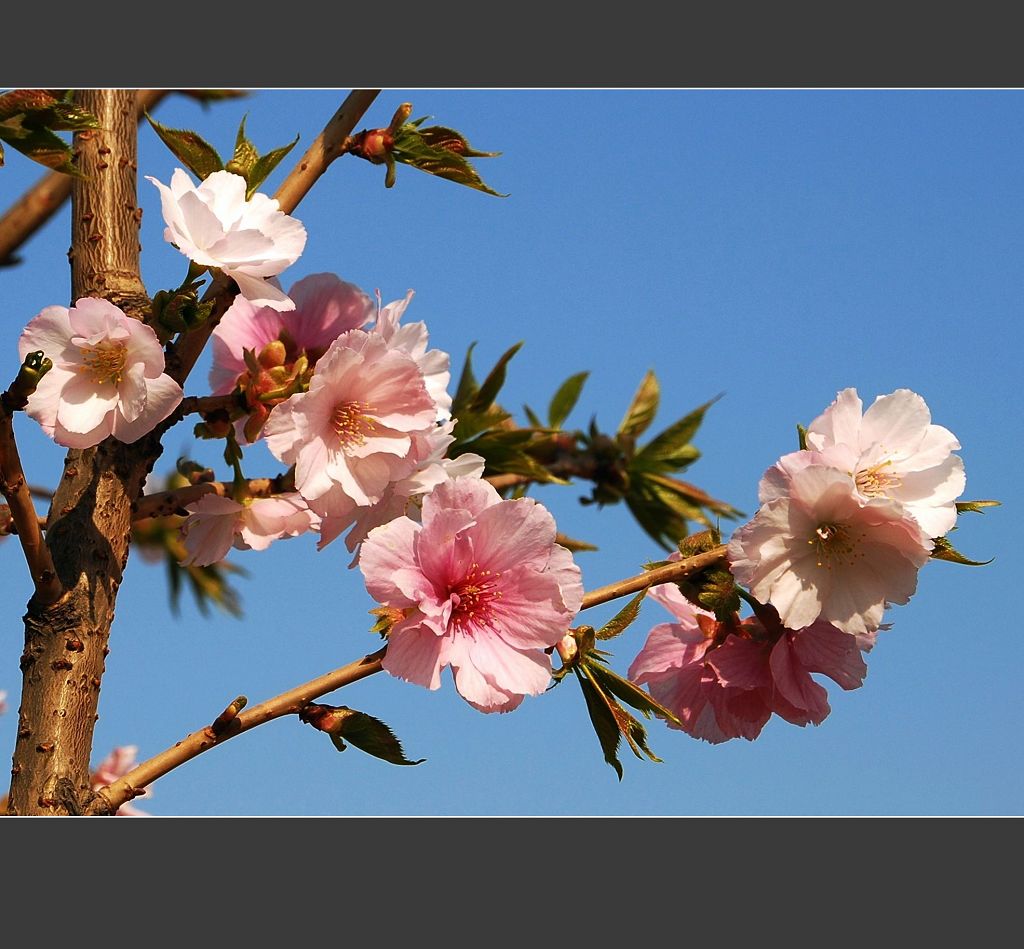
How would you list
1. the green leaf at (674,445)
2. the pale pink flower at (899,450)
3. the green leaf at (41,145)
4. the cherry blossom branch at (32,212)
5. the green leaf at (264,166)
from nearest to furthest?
the green leaf at (41,145), the pale pink flower at (899,450), the green leaf at (264,166), the cherry blossom branch at (32,212), the green leaf at (674,445)

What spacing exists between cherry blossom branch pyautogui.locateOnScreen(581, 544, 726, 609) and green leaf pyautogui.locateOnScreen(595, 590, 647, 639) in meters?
0.01

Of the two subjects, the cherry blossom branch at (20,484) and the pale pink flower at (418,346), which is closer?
the cherry blossom branch at (20,484)

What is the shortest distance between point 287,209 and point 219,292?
161mm

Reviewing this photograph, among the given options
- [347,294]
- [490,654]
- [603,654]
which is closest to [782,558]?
[603,654]

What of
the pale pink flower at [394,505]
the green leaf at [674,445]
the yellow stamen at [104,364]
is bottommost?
the pale pink flower at [394,505]

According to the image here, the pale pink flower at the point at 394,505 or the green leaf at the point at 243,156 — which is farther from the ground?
the green leaf at the point at 243,156

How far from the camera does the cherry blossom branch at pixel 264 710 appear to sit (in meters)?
1.11

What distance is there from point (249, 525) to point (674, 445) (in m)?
1.44

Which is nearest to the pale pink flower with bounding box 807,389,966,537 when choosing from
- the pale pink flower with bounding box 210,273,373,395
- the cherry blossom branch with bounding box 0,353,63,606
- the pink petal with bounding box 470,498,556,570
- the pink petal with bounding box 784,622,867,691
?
the pink petal with bounding box 784,622,867,691

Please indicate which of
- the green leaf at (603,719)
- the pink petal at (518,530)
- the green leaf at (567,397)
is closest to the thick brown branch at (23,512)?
the pink petal at (518,530)

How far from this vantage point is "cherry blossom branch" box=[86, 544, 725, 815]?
1.11 metres

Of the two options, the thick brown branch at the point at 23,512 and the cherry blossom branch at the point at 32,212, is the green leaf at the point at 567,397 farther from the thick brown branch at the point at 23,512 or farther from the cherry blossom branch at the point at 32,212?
the thick brown branch at the point at 23,512

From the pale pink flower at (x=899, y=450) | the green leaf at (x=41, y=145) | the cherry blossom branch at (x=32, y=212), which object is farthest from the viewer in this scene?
the cherry blossom branch at (x=32, y=212)

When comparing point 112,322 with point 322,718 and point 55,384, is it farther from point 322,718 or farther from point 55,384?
point 322,718
